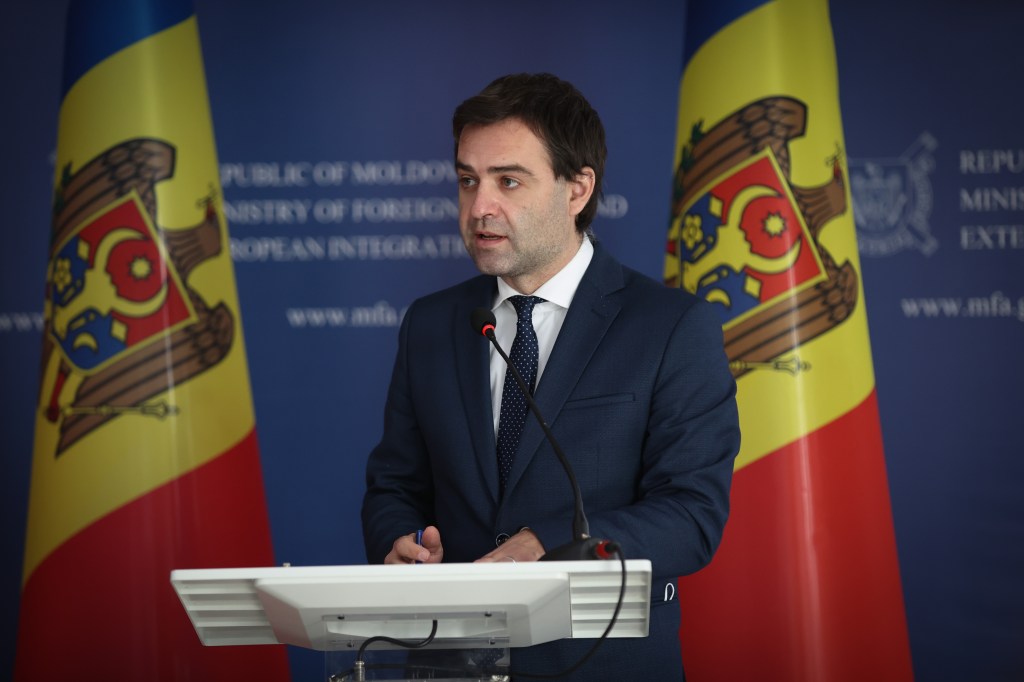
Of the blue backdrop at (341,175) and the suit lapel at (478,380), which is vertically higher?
the blue backdrop at (341,175)

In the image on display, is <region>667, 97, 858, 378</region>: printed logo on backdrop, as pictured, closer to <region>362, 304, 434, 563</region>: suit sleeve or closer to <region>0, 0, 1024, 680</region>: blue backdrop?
<region>0, 0, 1024, 680</region>: blue backdrop

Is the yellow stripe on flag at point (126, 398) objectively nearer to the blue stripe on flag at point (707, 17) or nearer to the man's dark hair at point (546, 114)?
the man's dark hair at point (546, 114)

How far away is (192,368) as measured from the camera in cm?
338

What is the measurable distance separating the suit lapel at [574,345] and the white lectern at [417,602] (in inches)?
20.7

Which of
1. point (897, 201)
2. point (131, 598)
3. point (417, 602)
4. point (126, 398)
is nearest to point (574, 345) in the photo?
point (417, 602)

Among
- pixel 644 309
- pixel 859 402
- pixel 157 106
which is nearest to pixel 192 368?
pixel 157 106

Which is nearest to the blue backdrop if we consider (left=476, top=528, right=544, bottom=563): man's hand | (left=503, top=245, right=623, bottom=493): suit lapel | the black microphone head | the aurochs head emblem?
the aurochs head emblem

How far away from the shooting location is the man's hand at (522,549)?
1742 mm

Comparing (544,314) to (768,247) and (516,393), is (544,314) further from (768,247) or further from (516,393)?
(768,247)

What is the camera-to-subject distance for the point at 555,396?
2.07 metres

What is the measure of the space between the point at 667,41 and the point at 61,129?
218cm

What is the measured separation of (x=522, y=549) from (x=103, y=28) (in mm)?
2383

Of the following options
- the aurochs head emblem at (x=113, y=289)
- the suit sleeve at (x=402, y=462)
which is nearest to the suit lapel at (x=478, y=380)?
the suit sleeve at (x=402, y=462)

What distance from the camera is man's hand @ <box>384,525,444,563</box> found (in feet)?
6.06
